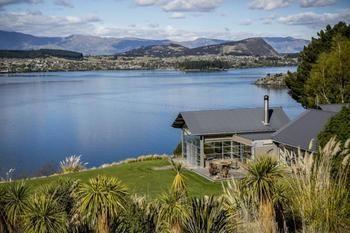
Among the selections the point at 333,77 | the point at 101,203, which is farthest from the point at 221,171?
the point at 333,77

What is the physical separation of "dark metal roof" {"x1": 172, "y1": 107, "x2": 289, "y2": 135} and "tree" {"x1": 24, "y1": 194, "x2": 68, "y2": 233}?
58.6ft

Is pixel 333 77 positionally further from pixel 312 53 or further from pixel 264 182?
pixel 264 182

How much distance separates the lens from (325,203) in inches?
329

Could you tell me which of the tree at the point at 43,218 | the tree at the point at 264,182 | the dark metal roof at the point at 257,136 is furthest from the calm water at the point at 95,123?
the tree at the point at 264,182

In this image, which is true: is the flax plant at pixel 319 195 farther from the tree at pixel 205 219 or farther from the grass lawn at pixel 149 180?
the grass lawn at pixel 149 180

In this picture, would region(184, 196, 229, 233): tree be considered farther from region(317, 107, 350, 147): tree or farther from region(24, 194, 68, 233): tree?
region(317, 107, 350, 147): tree

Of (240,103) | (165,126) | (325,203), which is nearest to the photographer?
(325,203)

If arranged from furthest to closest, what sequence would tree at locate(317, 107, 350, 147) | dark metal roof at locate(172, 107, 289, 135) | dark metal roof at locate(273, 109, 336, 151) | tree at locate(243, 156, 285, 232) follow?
dark metal roof at locate(172, 107, 289, 135), dark metal roof at locate(273, 109, 336, 151), tree at locate(317, 107, 350, 147), tree at locate(243, 156, 285, 232)

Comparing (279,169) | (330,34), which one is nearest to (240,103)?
(330,34)

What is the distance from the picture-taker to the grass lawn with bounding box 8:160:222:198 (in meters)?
22.2

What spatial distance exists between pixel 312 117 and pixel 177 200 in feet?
47.9

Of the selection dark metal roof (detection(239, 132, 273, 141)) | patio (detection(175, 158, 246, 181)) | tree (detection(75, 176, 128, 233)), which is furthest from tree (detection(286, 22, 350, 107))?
tree (detection(75, 176, 128, 233))

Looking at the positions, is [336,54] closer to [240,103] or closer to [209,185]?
[209,185]

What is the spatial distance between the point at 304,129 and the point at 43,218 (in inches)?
641
